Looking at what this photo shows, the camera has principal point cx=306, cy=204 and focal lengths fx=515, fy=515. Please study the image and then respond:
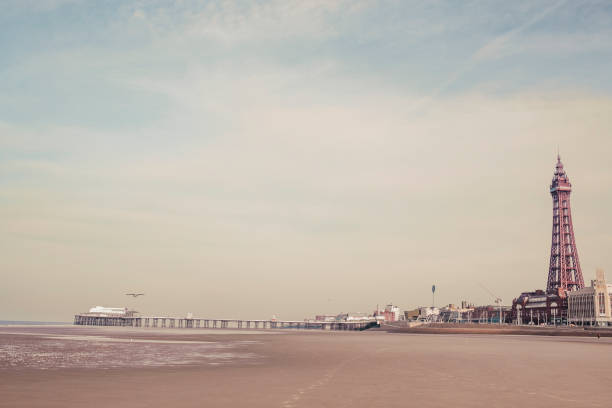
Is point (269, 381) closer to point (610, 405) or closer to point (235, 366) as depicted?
point (235, 366)

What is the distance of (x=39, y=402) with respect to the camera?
16.3 m

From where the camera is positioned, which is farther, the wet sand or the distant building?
the distant building

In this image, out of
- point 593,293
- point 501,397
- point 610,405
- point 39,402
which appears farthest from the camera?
point 593,293

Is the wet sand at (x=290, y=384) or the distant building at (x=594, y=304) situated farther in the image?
the distant building at (x=594, y=304)

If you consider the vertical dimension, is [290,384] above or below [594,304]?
above

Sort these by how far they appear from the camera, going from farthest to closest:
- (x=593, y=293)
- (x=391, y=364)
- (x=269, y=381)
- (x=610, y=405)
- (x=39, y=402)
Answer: (x=593, y=293) < (x=391, y=364) < (x=269, y=381) < (x=610, y=405) < (x=39, y=402)

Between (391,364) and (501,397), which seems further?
(391,364)

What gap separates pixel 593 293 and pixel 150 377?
20555 cm

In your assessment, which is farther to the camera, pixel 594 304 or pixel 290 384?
pixel 594 304

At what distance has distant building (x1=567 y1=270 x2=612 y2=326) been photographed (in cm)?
18888

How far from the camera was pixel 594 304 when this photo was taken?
624 ft

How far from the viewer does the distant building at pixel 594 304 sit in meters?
189

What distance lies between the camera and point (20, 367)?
1090 inches

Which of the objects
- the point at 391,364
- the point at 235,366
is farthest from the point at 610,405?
the point at 235,366
